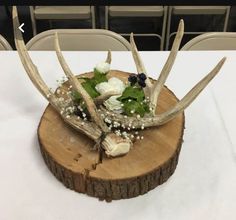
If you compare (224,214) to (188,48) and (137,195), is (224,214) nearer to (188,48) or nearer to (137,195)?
(137,195)

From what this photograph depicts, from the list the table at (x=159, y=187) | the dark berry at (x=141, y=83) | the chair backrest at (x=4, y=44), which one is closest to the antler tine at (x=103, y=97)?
the dark berry at (x=141, y=83)

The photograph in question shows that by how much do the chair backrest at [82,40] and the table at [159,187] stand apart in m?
0.17

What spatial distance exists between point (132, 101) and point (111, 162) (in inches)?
7.6

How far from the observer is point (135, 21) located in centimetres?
315

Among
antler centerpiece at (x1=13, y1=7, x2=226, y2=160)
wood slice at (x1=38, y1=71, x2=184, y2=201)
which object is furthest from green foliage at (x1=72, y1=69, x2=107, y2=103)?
wood slice at (x1=38, y1=71, x2=184, y2=201)

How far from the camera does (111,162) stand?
1.11 metres

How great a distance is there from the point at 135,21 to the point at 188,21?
44 centimetres

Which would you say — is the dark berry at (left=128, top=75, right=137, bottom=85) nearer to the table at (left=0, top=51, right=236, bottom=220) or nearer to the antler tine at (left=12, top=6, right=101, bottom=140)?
the antler tine at (left=12, top=6, right=101, bottom=140)

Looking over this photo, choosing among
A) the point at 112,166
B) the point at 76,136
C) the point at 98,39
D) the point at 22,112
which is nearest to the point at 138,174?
the point at 112,166

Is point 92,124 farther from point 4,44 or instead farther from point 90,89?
point 4,44

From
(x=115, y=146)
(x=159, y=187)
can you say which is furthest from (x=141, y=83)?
(x=159, y=187)

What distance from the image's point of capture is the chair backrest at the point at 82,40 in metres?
1.76

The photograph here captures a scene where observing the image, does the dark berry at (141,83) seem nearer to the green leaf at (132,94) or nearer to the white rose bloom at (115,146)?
the green leaf at (132,94)

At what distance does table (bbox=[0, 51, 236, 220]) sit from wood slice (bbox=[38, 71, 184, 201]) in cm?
4
